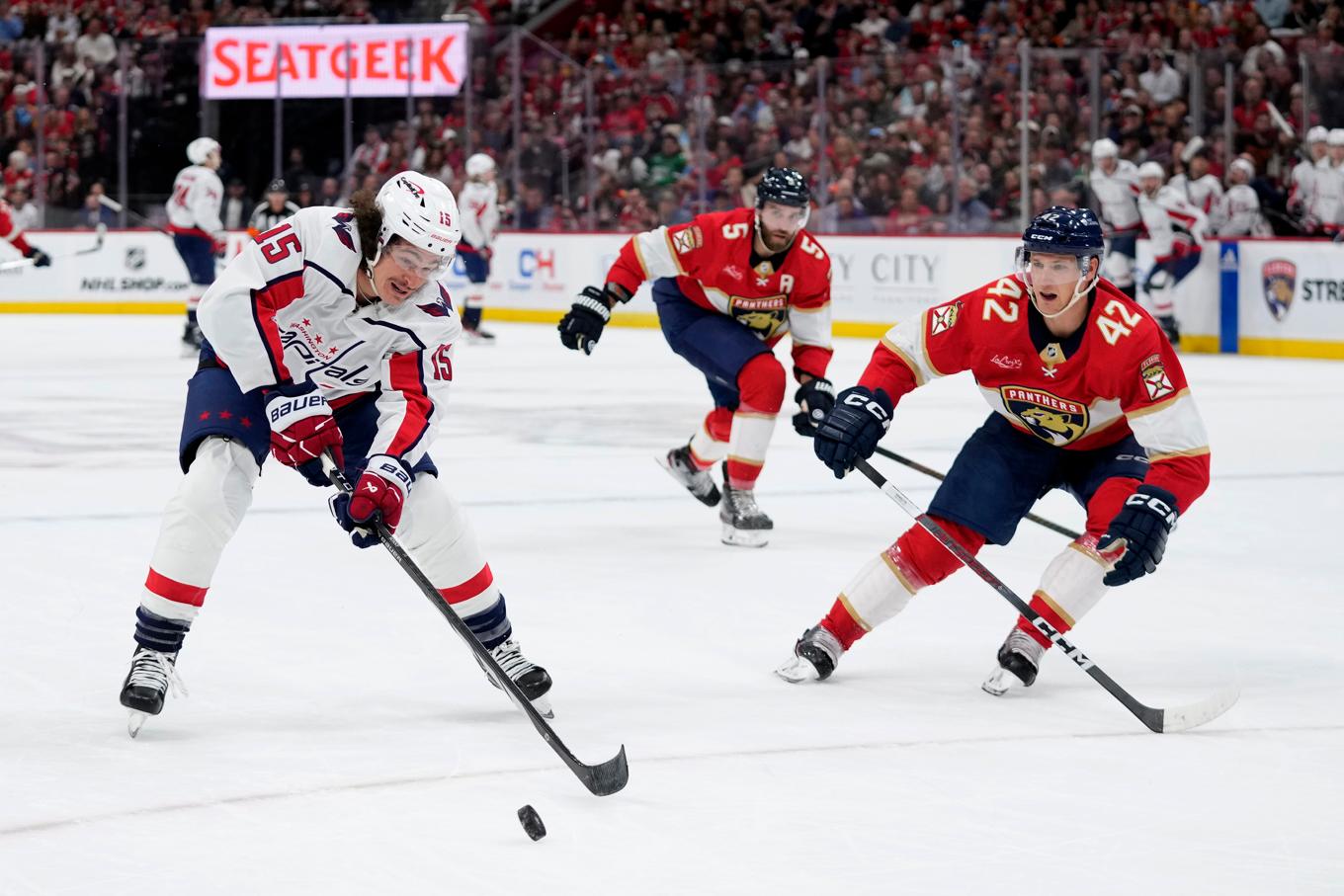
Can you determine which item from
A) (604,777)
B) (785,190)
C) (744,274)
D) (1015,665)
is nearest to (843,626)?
(1015,665)

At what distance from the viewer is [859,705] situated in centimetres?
355

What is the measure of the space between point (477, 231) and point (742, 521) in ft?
28.4

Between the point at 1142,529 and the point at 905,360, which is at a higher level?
the point at 905,360

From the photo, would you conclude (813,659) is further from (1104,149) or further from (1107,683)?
(1104,149)

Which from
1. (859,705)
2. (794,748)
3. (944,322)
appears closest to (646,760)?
(794,748)

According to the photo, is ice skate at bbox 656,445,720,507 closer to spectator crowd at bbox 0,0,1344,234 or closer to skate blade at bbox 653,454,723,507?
skate blade at bbox 653,454,723,507

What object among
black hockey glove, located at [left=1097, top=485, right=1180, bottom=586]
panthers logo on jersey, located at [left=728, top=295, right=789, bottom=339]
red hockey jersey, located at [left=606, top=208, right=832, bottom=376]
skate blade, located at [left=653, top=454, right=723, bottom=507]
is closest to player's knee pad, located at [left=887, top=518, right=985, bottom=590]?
black hockey glove, located at [left=1097, top=485, right=1180, bottom=586]

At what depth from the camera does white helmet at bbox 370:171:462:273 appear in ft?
10.5

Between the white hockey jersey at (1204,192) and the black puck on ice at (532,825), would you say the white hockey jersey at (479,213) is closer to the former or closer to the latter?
the white hockey jersey at (1204,192)

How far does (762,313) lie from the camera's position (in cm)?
572

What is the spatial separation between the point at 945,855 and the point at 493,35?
14.2 metres

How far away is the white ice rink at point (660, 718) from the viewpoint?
261 cm

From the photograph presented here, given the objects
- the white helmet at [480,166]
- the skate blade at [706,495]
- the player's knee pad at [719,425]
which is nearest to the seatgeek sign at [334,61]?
the white helmet at [480,166]

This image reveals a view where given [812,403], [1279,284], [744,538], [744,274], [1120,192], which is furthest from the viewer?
[1120,192]
